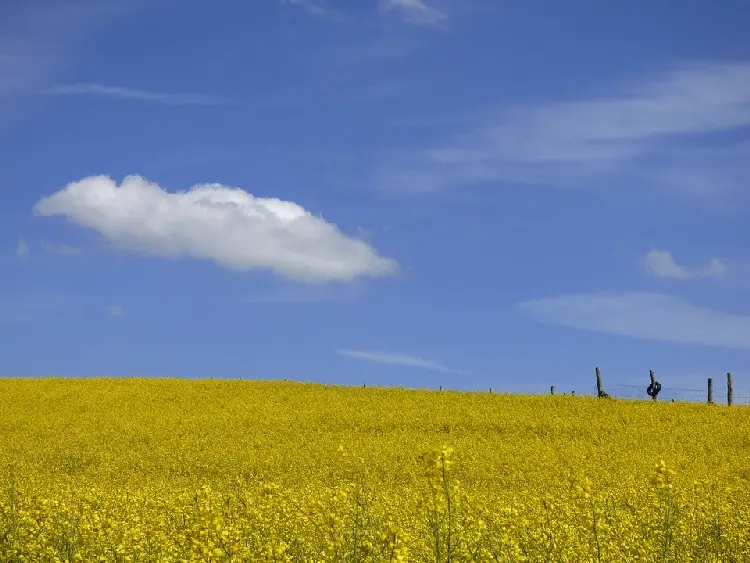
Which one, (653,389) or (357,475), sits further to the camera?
(653,389)

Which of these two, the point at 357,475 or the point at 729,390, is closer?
the point at 357,475

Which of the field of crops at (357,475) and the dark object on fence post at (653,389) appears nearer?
the field of crops at (357,475)

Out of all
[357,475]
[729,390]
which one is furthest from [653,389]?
[357,475]

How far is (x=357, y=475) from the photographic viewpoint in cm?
1945

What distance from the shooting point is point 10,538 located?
8.57 metres

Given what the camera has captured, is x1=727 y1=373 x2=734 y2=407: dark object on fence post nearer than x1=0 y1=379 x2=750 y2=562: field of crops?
No

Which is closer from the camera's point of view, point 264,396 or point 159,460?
point 159,460

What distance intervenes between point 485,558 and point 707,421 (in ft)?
121

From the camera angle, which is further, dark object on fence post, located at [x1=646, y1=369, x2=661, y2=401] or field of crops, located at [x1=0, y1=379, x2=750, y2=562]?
dark object on fence post, located at [x1=646, y1=369, x2=661, y2=401]

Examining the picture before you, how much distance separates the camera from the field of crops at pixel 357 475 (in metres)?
7.55

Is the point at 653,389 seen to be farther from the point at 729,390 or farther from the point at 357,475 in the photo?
the point at 357,475

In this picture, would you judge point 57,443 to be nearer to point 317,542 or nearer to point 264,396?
point 264,396

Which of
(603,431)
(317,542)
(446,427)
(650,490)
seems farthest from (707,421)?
(317,542)

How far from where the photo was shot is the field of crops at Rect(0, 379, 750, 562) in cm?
755
